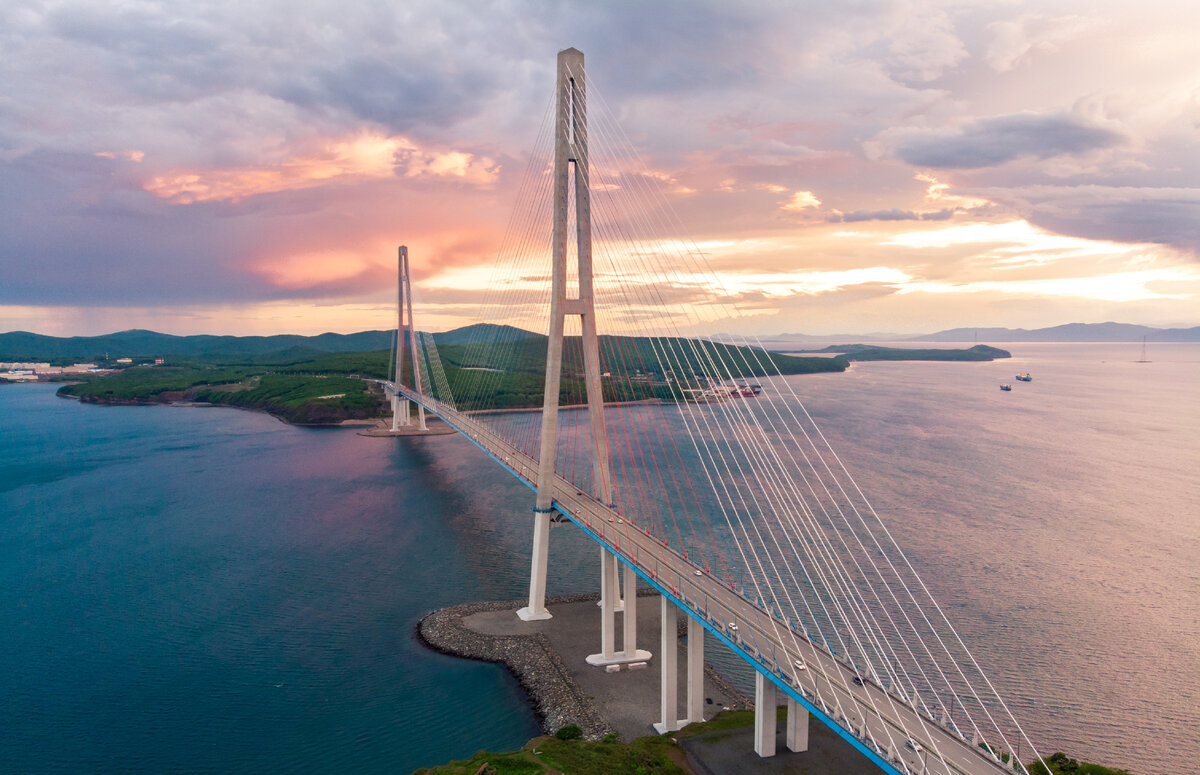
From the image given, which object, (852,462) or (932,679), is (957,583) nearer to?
(932,679)

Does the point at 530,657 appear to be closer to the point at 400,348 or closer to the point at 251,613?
the point at 251,613

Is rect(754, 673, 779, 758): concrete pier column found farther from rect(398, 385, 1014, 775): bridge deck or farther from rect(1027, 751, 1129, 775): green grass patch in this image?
rect(1027, 751, 1129, 775): green grass patch

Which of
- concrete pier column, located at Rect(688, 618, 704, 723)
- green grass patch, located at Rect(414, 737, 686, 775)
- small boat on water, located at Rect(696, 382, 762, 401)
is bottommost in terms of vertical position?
green grass patch, located at Rect(414, 737, 686, 775)

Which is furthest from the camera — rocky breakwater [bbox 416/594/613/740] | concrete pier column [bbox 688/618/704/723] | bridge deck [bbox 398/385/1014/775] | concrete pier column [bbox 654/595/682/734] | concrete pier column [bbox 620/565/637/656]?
concrete pier column [bbox 620/565/637/656]

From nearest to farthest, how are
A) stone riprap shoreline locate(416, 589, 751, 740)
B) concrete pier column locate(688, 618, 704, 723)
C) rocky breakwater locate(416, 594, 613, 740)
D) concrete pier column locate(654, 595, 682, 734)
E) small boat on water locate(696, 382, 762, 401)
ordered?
concrete pier column locate(688, 618, 704, 723) → concrete pier column locate(654, 595, 682, 734) → stone riprap shoreline locate(416, 589, 751, 740) → rocky breakwater locate(416, 594, 613, 740) → small boat on water locate(696, 382, 762, 401)

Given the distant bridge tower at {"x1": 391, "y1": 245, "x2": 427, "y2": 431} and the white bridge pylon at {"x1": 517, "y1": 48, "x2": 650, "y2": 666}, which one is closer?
the white bridge pylon at {"x1": 517, "y1": 48, "x2": 650, "y2": 666}

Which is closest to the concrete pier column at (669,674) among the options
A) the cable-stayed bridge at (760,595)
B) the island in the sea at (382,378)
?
the cable-stayed bridge at (760,595)

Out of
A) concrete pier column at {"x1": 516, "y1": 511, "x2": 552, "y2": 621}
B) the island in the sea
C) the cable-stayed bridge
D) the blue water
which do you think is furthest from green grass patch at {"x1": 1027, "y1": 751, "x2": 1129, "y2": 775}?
the island in the sea

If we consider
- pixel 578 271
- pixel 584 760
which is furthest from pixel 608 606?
pixel 578 271

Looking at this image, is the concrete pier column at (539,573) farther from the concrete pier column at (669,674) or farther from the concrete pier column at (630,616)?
the concrete pier column at (669,674)
